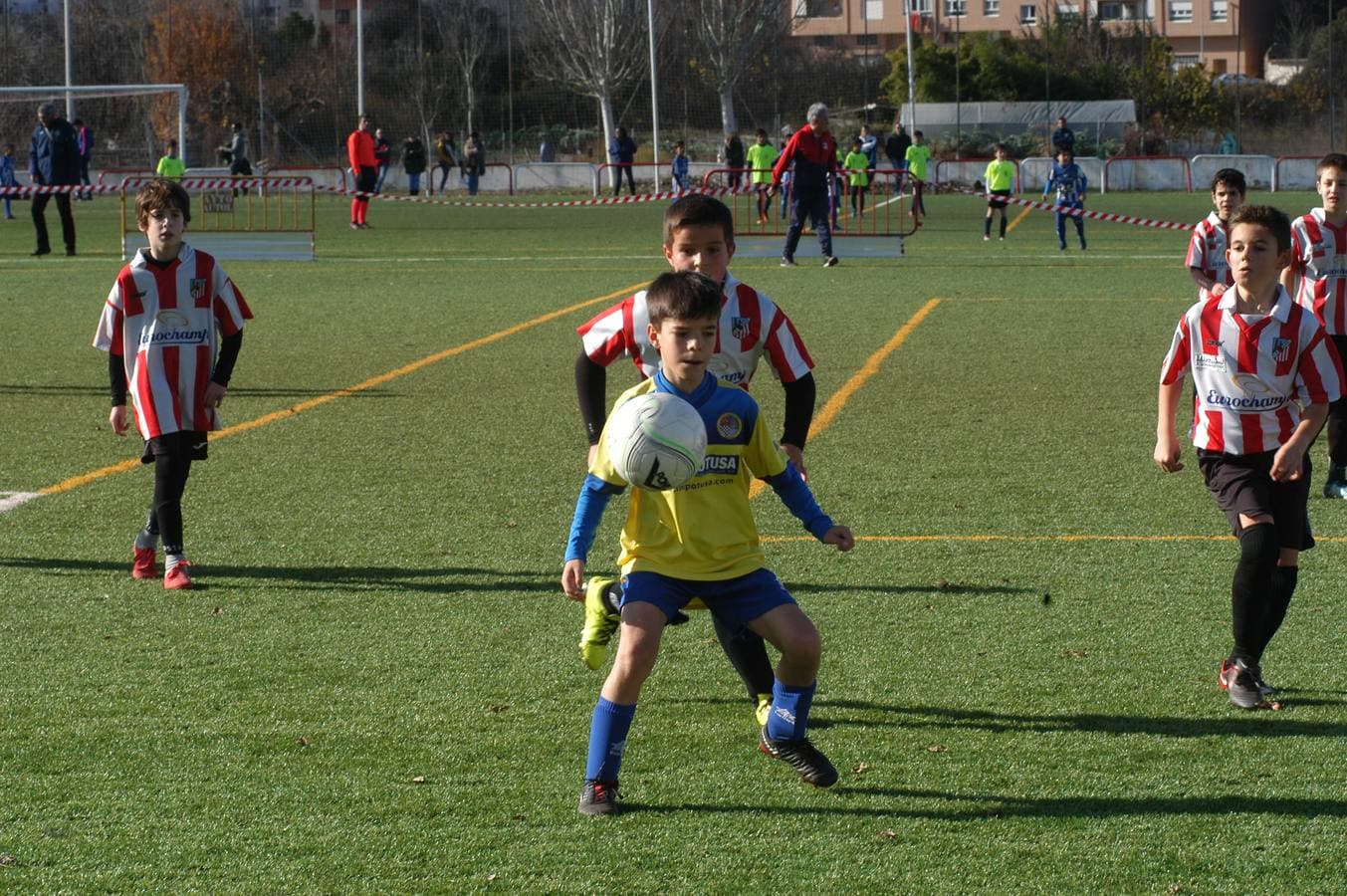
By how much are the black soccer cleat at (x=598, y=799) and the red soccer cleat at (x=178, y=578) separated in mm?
3135

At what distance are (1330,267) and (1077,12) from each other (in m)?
80.1

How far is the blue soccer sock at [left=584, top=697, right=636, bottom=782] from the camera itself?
14.7 ft

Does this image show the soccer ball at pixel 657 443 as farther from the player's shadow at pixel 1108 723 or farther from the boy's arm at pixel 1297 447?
the boy's arm at pixel 1297 447

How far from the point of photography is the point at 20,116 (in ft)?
163

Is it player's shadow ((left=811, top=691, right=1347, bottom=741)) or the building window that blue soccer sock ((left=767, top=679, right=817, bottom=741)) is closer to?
player's shadow ((left=811, top=691, right=1347, bottom=741))

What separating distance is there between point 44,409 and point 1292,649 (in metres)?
8.62

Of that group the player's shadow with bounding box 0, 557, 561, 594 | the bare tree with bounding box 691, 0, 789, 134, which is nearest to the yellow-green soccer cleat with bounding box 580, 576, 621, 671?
the player's shadow with bounding box 0, 557, 561, 594

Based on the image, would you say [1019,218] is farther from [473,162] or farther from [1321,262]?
[1321,262]

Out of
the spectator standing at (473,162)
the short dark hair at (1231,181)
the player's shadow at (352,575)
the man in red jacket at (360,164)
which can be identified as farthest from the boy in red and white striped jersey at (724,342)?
the spectator standing at (473,162)

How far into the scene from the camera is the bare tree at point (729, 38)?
6081cm

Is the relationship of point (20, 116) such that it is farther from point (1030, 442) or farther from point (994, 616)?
point (994, 616)

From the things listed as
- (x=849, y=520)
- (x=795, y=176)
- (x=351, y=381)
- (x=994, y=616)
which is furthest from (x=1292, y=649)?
(x=795, y=176)

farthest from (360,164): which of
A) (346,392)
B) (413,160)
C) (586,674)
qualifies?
(586,674)

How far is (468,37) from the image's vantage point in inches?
2462
